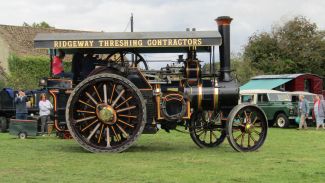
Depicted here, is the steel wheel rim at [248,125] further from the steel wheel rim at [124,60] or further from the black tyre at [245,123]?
the steel wheel rim at [124,60]

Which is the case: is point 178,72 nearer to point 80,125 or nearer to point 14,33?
point 80,125

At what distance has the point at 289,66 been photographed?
42.9m

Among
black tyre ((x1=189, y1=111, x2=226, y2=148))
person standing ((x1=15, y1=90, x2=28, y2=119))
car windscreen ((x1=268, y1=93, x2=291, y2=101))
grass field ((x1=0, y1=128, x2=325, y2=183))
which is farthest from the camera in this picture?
car windscreen ((x1=268, y1=93, x2=291, y2=101))

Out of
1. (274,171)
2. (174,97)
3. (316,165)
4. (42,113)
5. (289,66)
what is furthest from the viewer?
(289,66)

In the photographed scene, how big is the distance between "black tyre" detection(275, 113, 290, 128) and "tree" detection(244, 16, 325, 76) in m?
16.3

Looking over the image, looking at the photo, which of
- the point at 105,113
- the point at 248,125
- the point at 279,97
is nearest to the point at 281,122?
the point at 279,97

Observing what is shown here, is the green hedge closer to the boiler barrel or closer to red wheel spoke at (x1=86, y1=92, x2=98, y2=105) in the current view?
red wheel spoke at (x1=86, y1=92, x2=98, y2=105)

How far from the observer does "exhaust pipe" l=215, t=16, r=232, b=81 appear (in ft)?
41.4

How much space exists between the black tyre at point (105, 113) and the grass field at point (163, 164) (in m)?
0.36

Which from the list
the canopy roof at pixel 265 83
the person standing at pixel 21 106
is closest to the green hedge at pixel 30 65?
the canopy roof at pixel 265 83

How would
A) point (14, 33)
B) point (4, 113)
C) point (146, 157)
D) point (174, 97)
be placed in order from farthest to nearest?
point (14, 33)
point (4, 113)
point (174, 97)
point (146, 157)

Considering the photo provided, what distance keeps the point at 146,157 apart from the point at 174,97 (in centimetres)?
159

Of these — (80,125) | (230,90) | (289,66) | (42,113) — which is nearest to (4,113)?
(42,113)

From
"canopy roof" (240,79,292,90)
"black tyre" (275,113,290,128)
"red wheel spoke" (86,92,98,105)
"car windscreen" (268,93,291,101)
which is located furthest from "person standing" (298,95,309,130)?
"red wheel spoke" (86,92,98,105)
